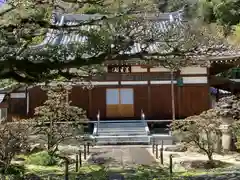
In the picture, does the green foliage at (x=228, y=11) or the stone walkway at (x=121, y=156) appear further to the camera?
the green foliage at (x=228, y=11)

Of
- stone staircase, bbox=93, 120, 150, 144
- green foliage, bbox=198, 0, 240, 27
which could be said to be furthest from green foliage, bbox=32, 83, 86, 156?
green foliage, bbox=198, 0, 240, 27

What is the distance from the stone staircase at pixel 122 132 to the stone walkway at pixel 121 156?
1072 millimetres

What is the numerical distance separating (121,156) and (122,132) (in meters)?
4.74

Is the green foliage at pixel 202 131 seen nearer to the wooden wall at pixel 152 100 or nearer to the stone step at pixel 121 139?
the stone step at pixel 121 139

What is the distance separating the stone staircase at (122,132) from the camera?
636 inches

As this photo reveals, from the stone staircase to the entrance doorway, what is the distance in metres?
1.45

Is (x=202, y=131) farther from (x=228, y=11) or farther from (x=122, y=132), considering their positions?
(x=228, y=11)

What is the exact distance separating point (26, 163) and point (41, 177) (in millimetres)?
2730

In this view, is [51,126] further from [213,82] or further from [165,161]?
[213,82]

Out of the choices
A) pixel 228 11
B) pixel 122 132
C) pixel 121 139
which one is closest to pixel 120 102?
pixel 122 132

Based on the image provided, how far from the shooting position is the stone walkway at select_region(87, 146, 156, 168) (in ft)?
36.5

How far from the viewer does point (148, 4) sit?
20.9 ft

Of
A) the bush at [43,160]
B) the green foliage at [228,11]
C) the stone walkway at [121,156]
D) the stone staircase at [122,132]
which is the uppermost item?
the green foliage at [228,11]

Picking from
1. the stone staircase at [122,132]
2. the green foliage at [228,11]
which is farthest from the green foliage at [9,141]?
the green foliage at [228,11]
